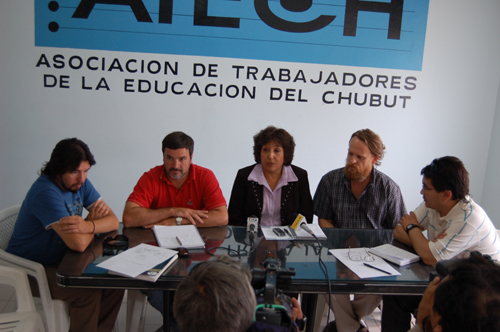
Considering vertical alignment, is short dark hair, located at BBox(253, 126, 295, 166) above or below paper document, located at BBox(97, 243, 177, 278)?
above

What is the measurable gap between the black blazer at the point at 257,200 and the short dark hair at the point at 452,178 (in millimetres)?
889

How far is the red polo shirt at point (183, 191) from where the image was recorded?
7.98 ft

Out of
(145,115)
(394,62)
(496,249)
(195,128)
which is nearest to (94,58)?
(145,115)

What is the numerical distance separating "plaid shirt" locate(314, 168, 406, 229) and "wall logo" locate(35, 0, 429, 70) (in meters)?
1.54

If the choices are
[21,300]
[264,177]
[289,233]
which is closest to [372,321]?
[289,233]

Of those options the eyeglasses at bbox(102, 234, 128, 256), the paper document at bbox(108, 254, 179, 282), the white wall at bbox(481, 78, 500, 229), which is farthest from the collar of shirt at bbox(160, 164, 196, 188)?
the white wall at bbox(481, 78, 500, 229)

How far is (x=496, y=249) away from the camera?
1.94 meters

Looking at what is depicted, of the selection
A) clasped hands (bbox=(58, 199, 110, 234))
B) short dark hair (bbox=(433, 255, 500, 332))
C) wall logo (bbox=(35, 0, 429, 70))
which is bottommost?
clasped hands (bbox=(58, 199, 110, 234))

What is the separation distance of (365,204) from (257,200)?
77 cm

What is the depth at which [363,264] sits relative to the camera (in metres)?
1.81

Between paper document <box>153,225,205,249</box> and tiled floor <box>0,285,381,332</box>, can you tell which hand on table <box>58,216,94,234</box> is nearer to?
paper document <box>153,225,205,249</box>

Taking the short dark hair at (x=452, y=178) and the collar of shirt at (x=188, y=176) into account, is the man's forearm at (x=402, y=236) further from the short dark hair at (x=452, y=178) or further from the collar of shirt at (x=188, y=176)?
the collar of shirt at (x=188, y=176)

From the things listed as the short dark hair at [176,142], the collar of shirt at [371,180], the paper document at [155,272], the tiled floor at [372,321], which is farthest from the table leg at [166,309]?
the collar of shirt at [371,180]

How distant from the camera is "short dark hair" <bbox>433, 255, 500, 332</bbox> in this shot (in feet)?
3.11
